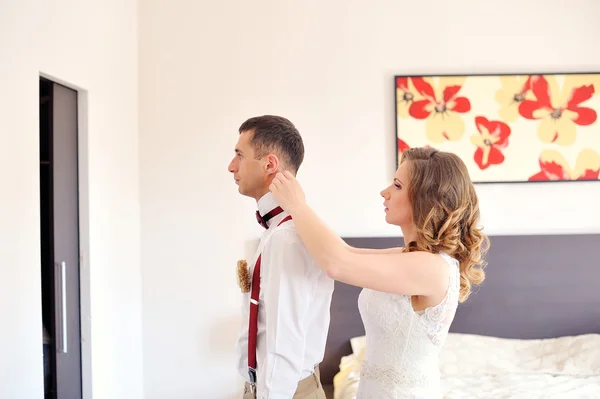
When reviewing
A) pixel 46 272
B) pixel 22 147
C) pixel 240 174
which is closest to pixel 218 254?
pixel 46 272

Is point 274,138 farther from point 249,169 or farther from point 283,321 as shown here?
point 283,321

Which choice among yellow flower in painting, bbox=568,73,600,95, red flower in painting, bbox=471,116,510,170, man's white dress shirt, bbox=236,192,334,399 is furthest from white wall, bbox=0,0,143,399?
yellow flower in painting, bbox=568,73,600,95

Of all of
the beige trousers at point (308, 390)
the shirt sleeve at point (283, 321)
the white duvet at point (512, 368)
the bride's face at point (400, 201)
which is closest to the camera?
the shirt sleeve at point (283, 321)

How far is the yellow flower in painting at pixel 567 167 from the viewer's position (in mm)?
2898

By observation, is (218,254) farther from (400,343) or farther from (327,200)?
(400,343)

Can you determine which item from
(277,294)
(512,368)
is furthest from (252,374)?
(512,368)

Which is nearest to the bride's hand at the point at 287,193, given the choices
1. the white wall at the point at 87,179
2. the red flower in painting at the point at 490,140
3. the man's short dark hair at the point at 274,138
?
the man's short dark hair at the point at 274,138

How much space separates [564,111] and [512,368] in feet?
4.71

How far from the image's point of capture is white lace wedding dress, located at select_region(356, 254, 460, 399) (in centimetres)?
137

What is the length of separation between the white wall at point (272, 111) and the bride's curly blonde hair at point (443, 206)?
5.09 ft

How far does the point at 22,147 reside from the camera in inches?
69.5

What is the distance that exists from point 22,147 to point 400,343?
54.7 inches

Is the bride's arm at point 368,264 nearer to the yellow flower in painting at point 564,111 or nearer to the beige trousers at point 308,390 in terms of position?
the beige trousers at point 308,390

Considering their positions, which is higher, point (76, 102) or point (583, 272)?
point (76, 102)
